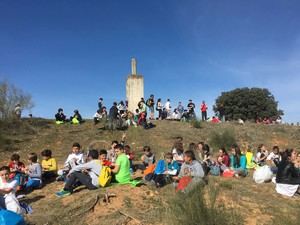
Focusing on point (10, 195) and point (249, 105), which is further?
point (249, 105)

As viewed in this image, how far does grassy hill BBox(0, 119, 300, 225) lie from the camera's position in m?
8.12

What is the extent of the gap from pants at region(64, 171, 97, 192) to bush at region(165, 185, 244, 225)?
12.0 feet

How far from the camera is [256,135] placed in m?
Answer: 23.2

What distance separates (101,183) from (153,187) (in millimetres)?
1314

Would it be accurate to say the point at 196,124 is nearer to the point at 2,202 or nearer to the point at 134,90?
the point at 134,90

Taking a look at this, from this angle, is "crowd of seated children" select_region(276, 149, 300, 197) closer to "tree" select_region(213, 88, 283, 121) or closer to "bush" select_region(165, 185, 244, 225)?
"bush" select_region(165, 185, 244, 225)

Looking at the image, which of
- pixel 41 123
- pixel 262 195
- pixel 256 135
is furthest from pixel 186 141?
pixel 262 195

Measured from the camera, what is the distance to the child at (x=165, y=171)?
10242 millimetres

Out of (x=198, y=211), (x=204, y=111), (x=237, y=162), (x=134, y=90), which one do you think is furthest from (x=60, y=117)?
(x=198, y=211)

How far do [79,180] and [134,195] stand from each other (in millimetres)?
1609

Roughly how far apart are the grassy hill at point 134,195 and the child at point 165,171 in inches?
14.2

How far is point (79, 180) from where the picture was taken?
10203 mm

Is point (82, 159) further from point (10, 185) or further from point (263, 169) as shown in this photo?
point (263, 169)

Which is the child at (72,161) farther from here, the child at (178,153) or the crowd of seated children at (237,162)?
the crowd of seated children at (237,162)
